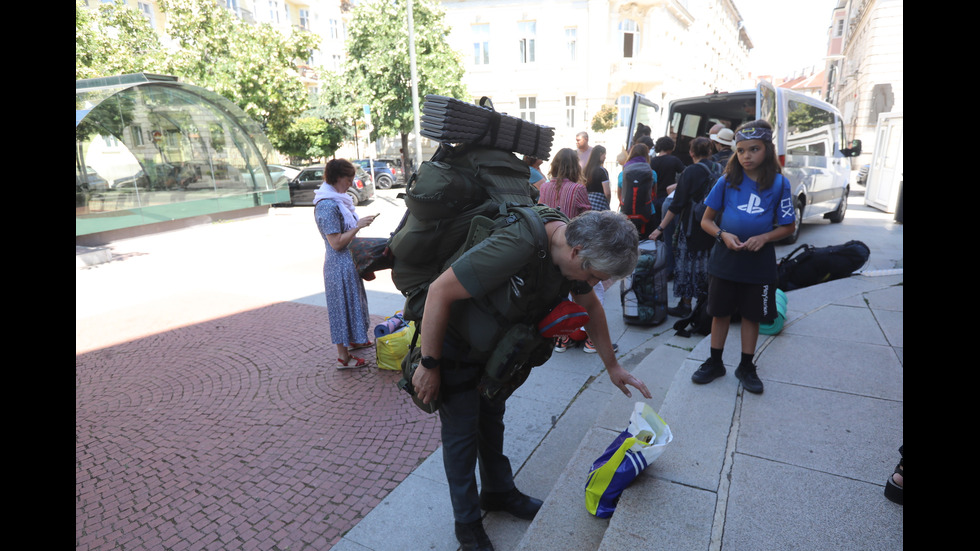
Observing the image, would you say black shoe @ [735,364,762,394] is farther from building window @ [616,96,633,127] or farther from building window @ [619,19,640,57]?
building window @ [619,19,640,57]

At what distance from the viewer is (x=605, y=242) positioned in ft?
5.79

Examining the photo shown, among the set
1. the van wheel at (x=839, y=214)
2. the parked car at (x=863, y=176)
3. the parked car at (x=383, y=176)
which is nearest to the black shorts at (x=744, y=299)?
the van wheel at (x=839, y=214)

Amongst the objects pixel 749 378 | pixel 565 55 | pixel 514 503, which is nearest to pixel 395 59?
pixel 565 55

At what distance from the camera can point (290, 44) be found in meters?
20.4

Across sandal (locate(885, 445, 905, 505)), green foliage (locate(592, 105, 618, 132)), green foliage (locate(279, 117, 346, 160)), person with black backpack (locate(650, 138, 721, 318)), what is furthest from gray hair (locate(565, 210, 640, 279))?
green foliage (locate(592, 105, 618, 132))

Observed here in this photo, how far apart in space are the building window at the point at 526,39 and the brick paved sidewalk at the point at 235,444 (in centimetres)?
2801

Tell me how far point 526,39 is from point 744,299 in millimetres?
29618

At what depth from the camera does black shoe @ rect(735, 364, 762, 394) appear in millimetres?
3244

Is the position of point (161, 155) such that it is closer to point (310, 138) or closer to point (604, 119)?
point (310, 138)

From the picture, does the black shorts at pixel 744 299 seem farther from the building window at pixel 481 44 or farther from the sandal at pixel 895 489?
the building window at pixel 481 44

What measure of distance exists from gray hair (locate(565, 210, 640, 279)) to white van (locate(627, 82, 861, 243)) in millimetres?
6584
